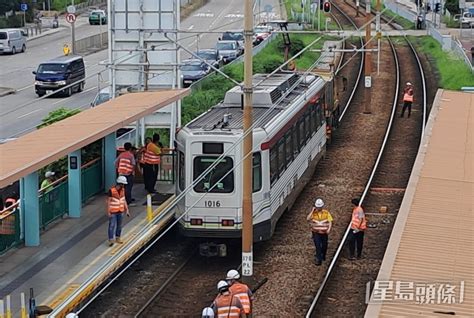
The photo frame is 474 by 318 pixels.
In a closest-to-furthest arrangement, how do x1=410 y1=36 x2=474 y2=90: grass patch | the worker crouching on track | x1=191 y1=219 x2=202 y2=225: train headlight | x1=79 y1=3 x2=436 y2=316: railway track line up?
1. x1=79 y1=3 x2=436 y2=316: railway track
2. the worker crouching on track
3. x1=191 y1=219 x2=202 y2=225: train headlight
4. x1=410 y1=36 x2=474 y2=90: grass patch

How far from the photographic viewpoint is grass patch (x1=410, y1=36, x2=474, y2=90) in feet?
156

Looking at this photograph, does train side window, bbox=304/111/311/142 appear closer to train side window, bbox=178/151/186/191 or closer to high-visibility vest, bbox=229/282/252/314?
train side window, bbox=178/151/186/191

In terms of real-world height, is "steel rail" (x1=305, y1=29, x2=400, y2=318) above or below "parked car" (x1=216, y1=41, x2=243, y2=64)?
below

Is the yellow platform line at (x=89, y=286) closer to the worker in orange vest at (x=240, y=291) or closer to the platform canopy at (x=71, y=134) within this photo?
the platform canopy at (x=71, y=134)

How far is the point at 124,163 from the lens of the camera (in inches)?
877

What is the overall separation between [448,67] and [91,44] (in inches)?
1028

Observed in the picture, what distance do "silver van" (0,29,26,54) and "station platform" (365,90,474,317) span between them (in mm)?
43261

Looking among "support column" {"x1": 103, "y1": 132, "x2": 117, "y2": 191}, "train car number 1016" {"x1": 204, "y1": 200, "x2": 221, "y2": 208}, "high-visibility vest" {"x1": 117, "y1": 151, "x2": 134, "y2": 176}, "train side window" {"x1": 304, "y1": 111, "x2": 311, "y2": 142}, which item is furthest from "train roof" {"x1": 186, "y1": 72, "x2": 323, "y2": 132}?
"support column" {"x1": 103, "y1": 132, "x2": 117, "y2": 191}

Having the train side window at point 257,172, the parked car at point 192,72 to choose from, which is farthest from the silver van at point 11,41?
the train side window at point 257,172

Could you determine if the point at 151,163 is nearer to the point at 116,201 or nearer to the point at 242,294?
the point at 116,201

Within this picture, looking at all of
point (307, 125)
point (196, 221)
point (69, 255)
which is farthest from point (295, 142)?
point (69, 255)

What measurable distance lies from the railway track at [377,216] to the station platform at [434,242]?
3.41ft

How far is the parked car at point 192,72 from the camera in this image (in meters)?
46.8

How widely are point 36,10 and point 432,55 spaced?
4177 cm
